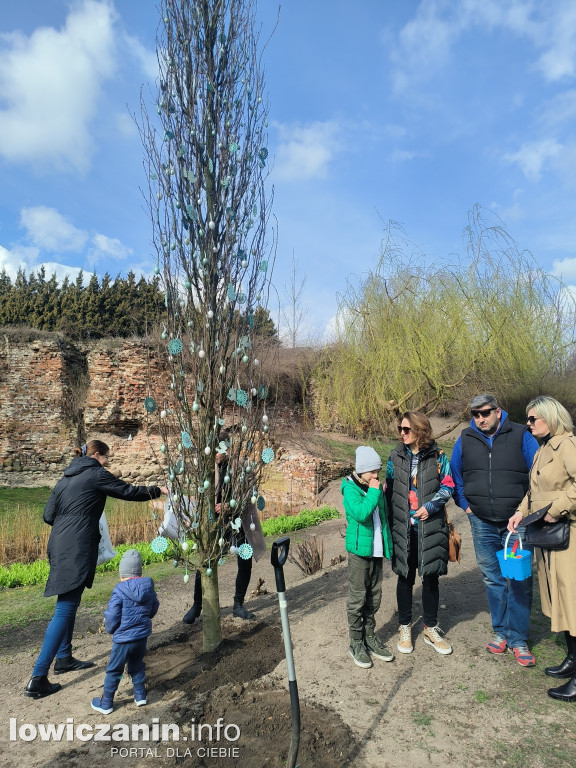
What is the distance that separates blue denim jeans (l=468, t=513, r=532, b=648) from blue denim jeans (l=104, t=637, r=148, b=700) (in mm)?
2610

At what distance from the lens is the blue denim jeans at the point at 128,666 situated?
3.42m

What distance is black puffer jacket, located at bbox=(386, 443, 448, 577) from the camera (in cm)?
400

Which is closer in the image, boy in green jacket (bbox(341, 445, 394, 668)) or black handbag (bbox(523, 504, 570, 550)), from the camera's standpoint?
black handbag (bbox(523, 504, 570, 550))

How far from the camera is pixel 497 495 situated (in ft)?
13.1

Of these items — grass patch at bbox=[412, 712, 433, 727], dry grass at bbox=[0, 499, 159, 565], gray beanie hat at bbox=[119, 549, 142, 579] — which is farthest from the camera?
dry grass at bbox=[0, 499, 159, 565]

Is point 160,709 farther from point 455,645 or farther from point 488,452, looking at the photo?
point 488,452

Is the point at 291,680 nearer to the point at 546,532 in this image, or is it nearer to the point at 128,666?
the point at 128,666

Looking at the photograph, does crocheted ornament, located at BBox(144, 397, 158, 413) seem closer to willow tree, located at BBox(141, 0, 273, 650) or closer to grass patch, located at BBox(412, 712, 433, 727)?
willow tree, located at BBox(141, 0, 273, 650)

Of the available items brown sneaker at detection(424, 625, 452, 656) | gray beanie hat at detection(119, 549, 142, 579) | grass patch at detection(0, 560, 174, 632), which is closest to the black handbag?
brown sneaker at detection(424, 625, 452, 656)

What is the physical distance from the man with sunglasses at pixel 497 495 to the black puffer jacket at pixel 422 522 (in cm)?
30

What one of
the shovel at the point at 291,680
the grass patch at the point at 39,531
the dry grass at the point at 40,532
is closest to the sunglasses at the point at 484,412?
the shovel at the point at 291,680

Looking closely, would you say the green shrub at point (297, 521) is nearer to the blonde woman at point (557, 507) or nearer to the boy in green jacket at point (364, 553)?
the boy in green jacket at point (364, 553)

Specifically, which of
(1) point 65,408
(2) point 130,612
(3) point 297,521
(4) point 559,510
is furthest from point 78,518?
(1) point 65,408

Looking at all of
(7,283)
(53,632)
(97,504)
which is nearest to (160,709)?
(53,632)
